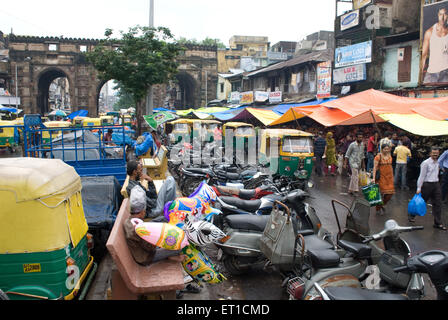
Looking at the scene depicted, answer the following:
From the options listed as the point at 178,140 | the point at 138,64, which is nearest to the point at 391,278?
the point at 178,140

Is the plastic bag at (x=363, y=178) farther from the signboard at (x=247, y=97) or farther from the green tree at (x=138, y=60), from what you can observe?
the signboard at (x=247, y=97)

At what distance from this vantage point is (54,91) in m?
69.3

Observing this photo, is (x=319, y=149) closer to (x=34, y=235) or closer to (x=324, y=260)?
(x=324, y=260)

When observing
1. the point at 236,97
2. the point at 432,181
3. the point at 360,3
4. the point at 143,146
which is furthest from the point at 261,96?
the point at 432,181

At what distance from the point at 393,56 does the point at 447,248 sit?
1372 centimetres

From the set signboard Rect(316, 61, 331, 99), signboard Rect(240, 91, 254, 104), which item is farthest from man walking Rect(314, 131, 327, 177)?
signboard Rect(240, 91, 254, 104)

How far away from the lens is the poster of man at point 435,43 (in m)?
14.0

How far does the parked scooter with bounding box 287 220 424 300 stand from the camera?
3.68m

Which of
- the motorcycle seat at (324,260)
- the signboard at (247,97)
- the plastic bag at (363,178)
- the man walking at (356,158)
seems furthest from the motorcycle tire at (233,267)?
the signboard at (247,97)

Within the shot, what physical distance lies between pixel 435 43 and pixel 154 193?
46.3 ft

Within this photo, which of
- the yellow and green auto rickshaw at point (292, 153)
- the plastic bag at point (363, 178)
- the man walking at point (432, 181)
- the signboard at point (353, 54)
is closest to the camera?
the man walking at point (432, 181)

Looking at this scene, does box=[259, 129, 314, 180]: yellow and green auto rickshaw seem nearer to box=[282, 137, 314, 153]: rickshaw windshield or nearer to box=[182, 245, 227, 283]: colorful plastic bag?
box=[282, 137, 314, 153]: rickshaw windshield

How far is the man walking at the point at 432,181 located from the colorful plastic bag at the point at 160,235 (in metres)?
5.56

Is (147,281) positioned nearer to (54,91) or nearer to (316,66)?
(316,66)
